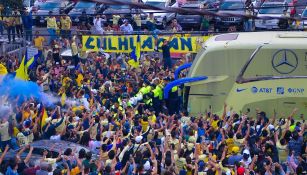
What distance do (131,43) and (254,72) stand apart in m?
7.48

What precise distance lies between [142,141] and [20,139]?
2.55m

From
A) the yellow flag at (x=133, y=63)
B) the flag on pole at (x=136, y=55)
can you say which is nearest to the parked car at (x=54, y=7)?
the flag on pole at (x=136, y=55)

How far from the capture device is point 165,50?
79.6 feet

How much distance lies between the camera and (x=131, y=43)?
24641 millimetres

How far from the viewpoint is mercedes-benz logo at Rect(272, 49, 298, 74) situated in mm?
17547

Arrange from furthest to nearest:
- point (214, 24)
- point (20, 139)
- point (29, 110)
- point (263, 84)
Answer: point (214, 24)
point (263, 84)
point (29, 110)
point (20, 139)

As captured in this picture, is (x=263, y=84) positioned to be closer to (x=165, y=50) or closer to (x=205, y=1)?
(x=165, y=50)

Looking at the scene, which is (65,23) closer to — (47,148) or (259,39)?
(259,39)

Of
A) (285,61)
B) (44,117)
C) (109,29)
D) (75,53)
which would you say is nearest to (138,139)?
(44,117)

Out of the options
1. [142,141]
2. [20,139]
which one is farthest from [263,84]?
[20,139]

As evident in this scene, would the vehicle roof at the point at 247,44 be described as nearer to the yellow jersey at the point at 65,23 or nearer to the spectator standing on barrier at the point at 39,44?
the spectator standing on barrier at the point at 39,44

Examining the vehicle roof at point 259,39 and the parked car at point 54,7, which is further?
the parked car at point 54,7

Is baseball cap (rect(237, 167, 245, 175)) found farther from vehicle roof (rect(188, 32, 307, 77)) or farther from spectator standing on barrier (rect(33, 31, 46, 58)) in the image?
spectator standing on barrier (rect(33, 31, 46, 58))

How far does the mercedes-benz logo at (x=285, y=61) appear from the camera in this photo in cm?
1755
